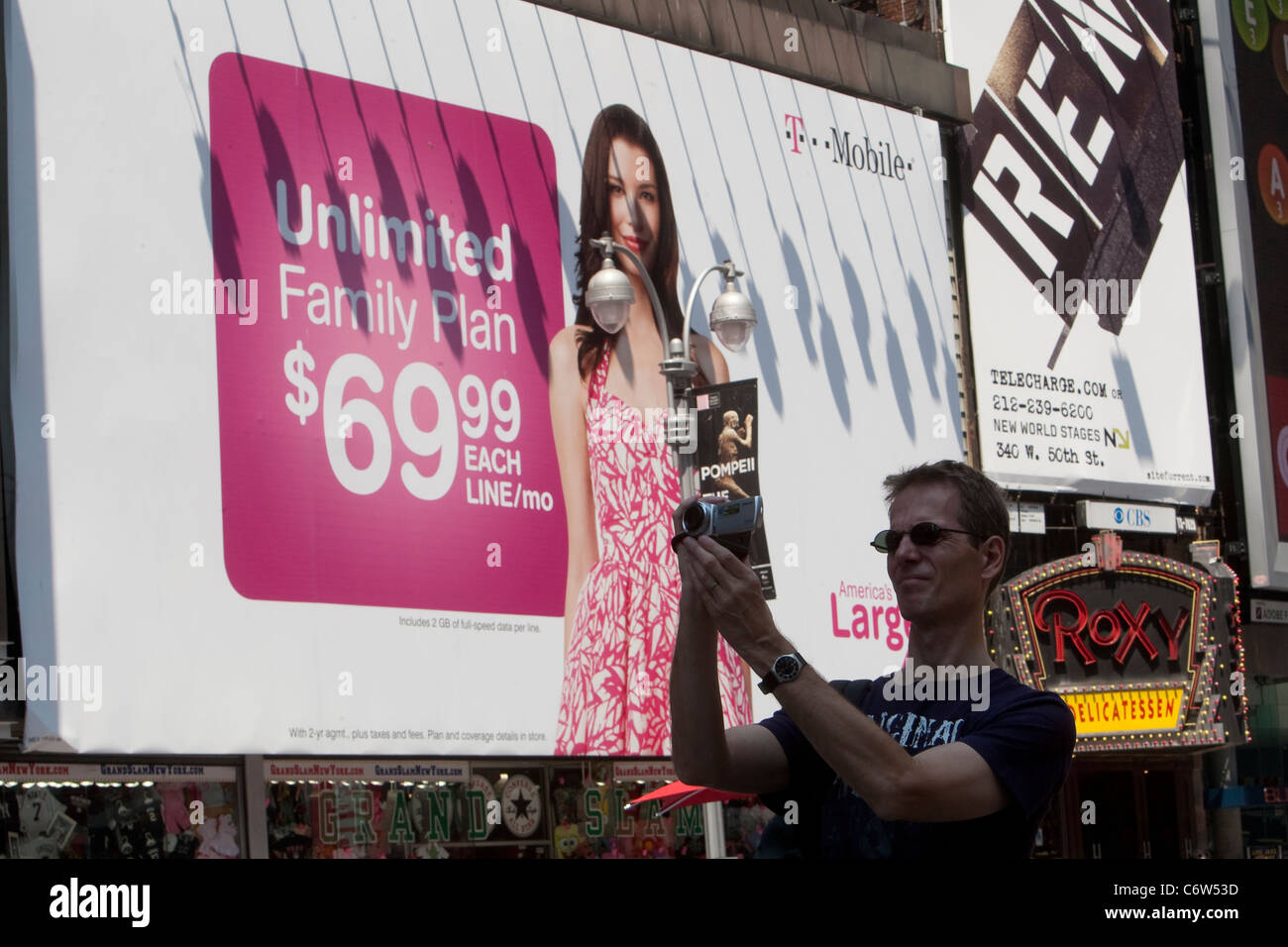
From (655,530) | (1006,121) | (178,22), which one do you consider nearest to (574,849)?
(655,530)

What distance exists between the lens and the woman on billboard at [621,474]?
21.7m

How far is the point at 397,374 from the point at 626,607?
4.11 meters

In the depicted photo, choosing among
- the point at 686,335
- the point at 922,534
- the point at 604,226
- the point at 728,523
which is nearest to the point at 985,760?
the point at 922,534

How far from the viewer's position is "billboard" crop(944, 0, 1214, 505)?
28047 mm

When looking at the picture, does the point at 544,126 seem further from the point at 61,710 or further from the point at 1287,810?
the point at 1287,810

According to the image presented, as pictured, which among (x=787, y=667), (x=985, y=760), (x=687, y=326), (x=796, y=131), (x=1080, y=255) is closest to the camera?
(x=787, y=667)

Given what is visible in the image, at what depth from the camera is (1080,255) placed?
2938cm

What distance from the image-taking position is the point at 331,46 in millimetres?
20859

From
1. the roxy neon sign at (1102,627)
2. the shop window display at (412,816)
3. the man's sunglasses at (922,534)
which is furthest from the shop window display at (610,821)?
the man's sunglasses at (922,534)

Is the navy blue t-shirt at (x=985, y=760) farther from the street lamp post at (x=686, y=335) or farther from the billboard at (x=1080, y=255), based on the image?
the billboard at (x=1080, y=255)

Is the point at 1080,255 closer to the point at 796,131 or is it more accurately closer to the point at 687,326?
the point at 796,131

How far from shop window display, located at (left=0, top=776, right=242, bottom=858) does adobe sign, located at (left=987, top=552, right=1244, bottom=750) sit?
41.1 feet
